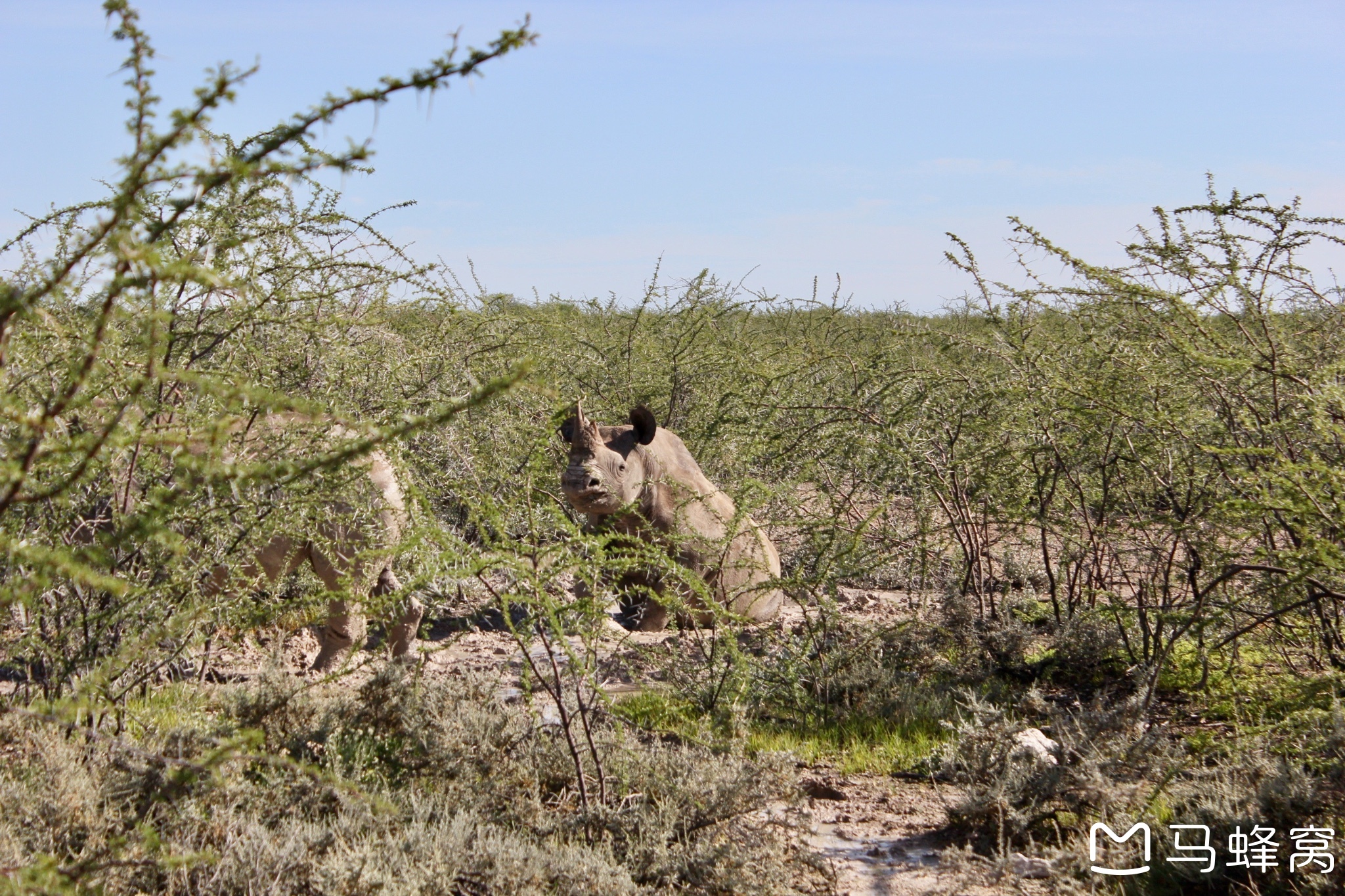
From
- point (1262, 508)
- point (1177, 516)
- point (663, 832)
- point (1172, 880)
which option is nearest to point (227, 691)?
point (663, 832)

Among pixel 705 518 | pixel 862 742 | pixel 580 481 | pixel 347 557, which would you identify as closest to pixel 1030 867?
pixel 862 742

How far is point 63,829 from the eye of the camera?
396 centimetres

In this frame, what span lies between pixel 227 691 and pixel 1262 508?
458 centimetres

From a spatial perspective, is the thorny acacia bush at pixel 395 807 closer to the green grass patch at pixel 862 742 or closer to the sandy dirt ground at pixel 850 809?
the sandy dirt ground at pixel 850 809

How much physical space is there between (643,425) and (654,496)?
0.57 m

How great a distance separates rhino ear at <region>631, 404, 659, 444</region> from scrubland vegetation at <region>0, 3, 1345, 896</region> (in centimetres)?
78

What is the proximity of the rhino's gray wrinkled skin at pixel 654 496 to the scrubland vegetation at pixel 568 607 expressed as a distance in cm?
32

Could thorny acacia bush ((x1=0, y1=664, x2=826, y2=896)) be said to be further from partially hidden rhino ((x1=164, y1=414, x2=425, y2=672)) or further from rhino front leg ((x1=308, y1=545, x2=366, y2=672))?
rhino front leg ((x1=308, y1=545, x2=366, y2=672))

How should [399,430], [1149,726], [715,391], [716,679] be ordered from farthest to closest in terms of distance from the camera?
[715,391]
[716,679]
[1149,726]
[399,430]

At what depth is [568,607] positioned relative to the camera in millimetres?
4211

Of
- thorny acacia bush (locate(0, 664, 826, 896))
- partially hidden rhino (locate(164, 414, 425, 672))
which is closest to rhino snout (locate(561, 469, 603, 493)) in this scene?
partially hidden rhino (locate(164, 414, 425, 672))

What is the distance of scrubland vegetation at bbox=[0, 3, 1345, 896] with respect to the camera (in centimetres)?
338

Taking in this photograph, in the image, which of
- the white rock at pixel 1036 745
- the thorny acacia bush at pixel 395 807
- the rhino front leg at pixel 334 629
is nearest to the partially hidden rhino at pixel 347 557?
the rhino front leg at pixel 334 629

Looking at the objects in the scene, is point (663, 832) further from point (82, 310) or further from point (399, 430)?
point (82, 310)
